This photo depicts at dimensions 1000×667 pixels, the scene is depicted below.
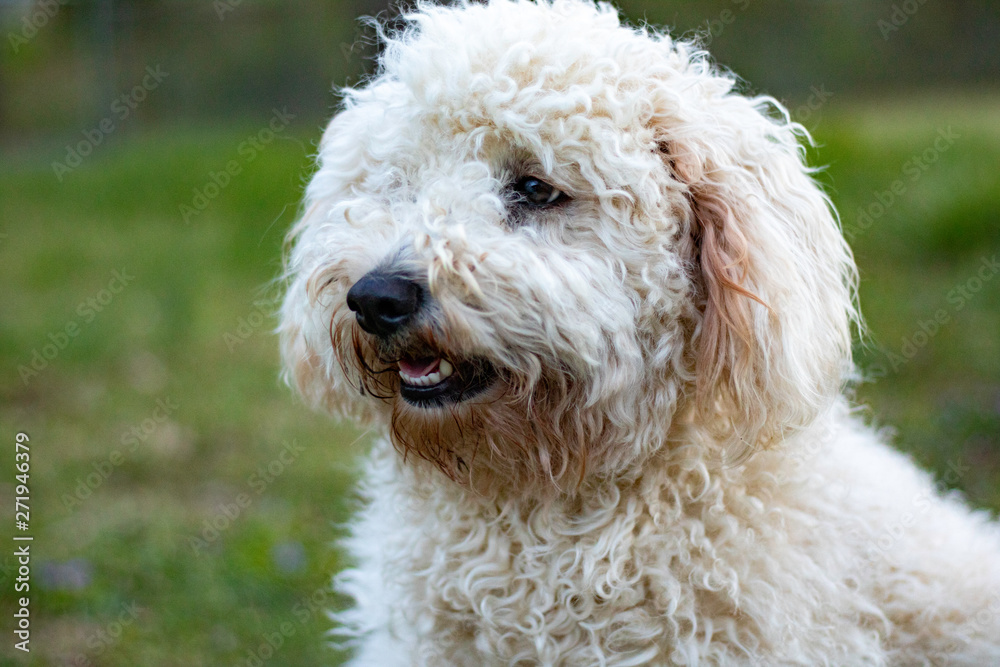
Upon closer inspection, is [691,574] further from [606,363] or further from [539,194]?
[539,194]

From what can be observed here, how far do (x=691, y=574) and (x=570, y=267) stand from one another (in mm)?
821

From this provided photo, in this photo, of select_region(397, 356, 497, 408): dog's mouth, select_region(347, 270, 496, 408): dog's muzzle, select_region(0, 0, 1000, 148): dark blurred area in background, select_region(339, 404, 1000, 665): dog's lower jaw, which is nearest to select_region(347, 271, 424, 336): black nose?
select_region(347, 270, 496, 408): dog's muzzle

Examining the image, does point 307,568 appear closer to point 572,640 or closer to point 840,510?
point 572,640

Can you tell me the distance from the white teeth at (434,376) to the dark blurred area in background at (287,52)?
9858mm

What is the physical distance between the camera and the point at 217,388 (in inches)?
239

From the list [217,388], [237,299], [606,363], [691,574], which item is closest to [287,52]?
[237,299]

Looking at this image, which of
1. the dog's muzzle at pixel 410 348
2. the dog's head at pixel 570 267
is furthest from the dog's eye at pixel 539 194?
the dog's muzzle at pixel 410 348

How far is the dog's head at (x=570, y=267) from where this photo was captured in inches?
84.1

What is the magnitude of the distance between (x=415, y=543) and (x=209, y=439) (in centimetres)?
320

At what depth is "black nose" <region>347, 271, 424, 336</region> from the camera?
2080 mm

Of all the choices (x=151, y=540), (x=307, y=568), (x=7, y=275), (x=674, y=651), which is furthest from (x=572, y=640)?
(x=7, y=275)

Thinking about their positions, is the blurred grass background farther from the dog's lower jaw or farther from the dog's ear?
the dog's lower jaw

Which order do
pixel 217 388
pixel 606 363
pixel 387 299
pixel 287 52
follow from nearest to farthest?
pixel 387 299
pixel 606 363
pixel 217 388
pixel 287 52

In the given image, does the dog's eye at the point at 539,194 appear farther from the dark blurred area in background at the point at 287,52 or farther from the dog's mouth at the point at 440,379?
the dark blurred area in background at the point at 287,52
